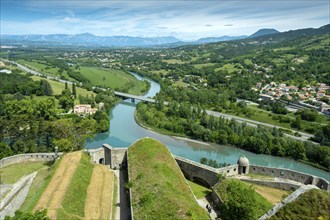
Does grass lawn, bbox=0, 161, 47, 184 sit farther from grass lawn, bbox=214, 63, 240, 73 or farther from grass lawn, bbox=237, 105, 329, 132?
grass lawn, bbox=214, 63, 240, 73

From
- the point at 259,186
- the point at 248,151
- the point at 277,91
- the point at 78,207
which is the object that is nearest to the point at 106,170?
the point at 78,207

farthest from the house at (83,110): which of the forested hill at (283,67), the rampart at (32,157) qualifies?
the forested hill at (283,67)

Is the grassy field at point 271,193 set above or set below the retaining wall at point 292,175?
below

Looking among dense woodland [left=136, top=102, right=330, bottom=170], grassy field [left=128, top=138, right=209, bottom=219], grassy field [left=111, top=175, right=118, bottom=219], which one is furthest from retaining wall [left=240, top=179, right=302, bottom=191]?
dense woodland [left=136, top=102, right=330, bottom=170]

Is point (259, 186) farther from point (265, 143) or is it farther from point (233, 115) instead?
point (233, 115)

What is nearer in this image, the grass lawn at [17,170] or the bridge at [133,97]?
the grass lawn at [17,170]

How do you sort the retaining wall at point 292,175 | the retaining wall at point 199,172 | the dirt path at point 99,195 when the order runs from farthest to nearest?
the retaining wall at point 292,175
the retaining wall at point 199,172
the dirt path at point 99,195

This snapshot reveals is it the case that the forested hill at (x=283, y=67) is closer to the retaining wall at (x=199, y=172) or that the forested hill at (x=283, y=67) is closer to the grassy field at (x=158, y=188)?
the retaining wall at (x=199, y=172)
